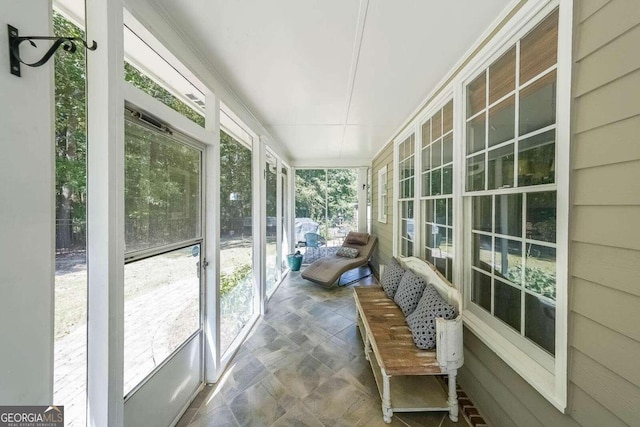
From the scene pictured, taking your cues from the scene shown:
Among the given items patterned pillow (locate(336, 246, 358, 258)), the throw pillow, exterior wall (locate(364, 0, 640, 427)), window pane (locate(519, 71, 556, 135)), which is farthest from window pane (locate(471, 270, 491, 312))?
the throw pillow

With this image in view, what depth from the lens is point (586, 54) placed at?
3.11 ft

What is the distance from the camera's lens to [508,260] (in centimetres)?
146

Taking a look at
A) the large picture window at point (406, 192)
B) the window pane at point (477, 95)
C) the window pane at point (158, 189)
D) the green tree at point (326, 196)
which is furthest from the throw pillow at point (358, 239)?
the window pane at point (158, 189)

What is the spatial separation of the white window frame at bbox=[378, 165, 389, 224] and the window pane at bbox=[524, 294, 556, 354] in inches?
124

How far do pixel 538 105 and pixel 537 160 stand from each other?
30cm

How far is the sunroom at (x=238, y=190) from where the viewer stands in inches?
32.4

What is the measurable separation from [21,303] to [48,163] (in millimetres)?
491

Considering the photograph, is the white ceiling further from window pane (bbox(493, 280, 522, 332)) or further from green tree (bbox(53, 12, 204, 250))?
window pane (bbox(493, 280, 522, 332))

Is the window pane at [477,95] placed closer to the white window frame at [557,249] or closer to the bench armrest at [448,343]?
the white window frame at [557,249]

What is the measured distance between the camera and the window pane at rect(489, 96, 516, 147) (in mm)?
1403

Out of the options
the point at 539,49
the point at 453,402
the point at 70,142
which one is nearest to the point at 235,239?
the point at 70,142

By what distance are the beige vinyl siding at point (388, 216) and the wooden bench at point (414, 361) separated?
2.08 metres

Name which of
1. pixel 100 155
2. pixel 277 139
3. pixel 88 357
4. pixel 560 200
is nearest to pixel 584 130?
pixel 560 200

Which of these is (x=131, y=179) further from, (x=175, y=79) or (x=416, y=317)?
(x=416, y=317)
